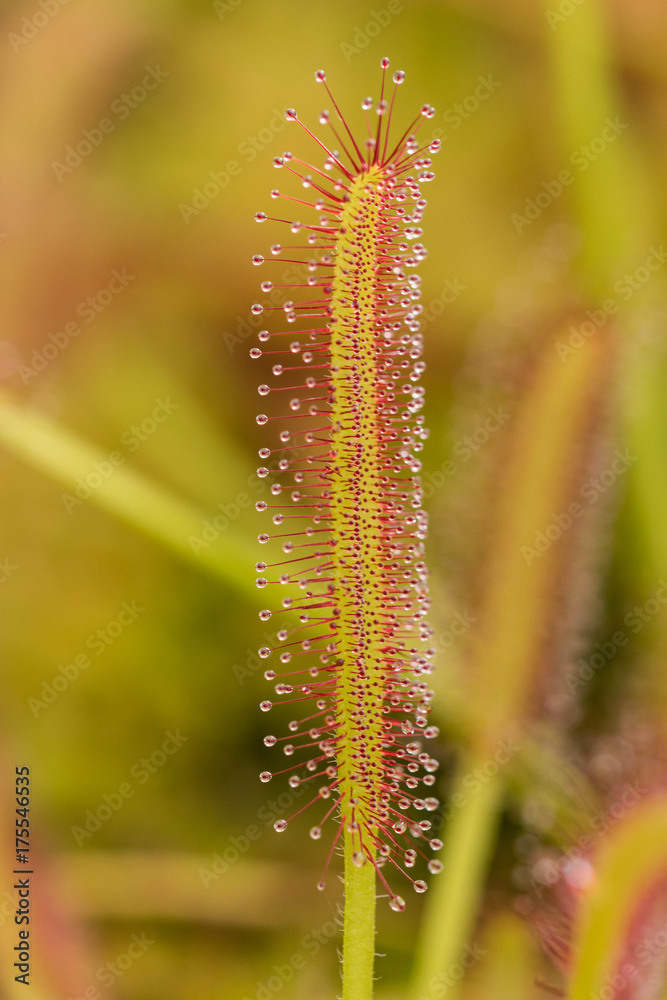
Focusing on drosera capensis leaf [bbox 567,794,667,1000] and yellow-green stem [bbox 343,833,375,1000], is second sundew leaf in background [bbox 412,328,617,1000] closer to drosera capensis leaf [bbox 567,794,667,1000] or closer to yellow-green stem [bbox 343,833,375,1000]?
drosera capensis leaf [bbox 567,794,667,1000]

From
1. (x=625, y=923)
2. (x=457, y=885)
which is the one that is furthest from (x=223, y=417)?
(x=625, y=923)

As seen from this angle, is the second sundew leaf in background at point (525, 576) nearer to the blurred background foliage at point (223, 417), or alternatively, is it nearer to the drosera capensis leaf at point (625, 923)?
the blurred background foliage at point (223, 417)

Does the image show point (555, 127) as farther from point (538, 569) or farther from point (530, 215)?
point (538, 569)

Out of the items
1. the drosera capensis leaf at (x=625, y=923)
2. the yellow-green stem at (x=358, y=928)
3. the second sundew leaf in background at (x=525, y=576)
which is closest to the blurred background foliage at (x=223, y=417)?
the second sundew leaf in background at (x=525, y=576)

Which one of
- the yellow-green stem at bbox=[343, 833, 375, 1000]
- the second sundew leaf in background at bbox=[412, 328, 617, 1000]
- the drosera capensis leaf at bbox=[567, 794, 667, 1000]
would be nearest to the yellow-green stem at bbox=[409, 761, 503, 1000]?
the second sundew leaf in background at bbox=[412, 328, 617, 1000]

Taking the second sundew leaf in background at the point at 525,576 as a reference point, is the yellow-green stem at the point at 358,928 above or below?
below

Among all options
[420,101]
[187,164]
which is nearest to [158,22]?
[187,164]

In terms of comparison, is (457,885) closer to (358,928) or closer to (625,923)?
(625,923)
